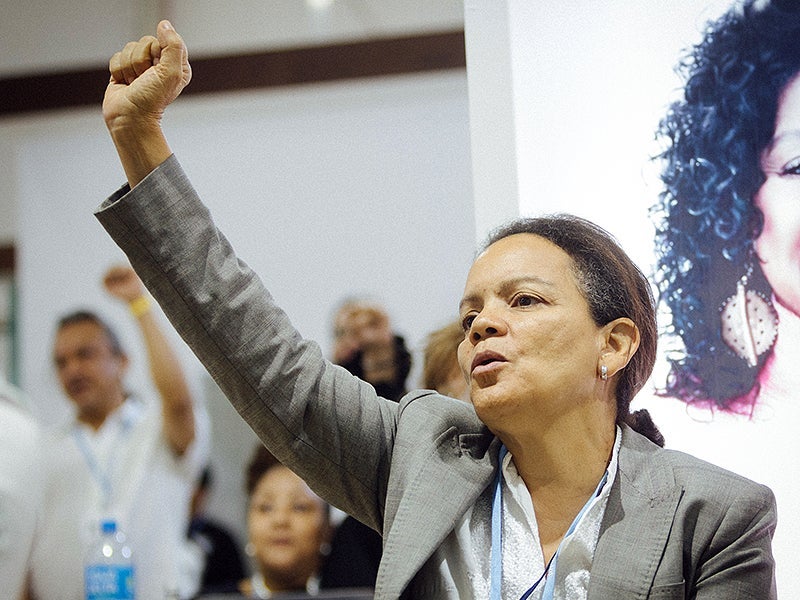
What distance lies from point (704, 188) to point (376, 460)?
77 cm

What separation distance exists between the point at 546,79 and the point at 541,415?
70 cm

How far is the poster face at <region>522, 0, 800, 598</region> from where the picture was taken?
1.59 meters

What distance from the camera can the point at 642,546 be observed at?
1232mm

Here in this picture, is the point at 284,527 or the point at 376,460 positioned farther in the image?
the point at 284,527

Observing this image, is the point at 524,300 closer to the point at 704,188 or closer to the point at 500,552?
the point at 500,552

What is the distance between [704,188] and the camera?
1.66 meters

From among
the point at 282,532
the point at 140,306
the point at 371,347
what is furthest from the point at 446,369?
the point at 140,306

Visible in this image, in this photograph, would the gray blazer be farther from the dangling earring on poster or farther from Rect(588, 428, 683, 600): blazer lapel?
the dangling earring on poster

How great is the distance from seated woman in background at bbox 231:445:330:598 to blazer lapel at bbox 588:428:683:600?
1621mm

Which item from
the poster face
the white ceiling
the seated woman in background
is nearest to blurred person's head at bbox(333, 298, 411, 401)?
the seated woman in background

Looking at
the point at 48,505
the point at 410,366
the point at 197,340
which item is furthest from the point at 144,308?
the point at 197,340

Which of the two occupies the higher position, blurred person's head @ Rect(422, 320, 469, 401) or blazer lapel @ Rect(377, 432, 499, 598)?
blurred person's head @ Rect(422, 320, 469, 401)

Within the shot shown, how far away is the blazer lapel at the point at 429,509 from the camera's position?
1.22 m

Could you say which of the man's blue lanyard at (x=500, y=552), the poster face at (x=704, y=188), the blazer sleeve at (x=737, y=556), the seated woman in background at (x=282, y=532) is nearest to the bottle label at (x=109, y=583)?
the seated woman in background at (x=282, y=532)
